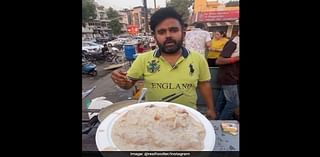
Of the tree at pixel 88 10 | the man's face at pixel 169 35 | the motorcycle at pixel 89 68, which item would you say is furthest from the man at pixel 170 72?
the tree at pixel 88 10

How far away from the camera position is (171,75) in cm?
182

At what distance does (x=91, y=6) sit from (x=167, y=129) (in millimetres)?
809

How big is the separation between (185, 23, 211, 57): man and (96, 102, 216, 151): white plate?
1.11 ft

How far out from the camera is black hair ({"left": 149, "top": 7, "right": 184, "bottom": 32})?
69.6 inches

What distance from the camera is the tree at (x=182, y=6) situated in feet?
5.73

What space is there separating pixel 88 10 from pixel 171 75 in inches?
23.4

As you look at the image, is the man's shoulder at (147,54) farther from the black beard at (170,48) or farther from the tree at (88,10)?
the tree at (88,10)

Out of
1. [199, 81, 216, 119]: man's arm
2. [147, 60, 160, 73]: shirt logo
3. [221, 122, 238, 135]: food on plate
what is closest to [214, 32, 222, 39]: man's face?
[199, 81, 216, 119]: man's arm
